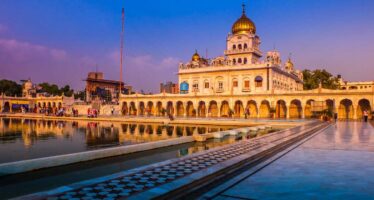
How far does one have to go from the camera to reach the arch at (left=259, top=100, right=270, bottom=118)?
4528 cm

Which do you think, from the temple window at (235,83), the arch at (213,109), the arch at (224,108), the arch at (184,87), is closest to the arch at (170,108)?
the arch at (184,87)

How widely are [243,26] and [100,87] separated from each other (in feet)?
194

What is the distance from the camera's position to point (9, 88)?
301 ft

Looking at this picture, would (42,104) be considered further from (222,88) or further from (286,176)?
(286,176)

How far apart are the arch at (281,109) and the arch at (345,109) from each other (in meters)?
7.37

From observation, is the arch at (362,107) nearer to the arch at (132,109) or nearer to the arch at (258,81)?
the arch at (258,81)

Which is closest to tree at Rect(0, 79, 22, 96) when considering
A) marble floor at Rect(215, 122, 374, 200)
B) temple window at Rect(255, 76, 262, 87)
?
temple window at Rect(255, 76, 262, 87)

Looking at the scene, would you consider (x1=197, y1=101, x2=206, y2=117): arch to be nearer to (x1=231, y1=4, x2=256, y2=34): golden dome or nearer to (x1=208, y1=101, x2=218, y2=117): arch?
(x1=208, y1=101, x2=218, y2=117): arch

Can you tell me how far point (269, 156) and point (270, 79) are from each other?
1608 inches

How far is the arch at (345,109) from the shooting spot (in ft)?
133

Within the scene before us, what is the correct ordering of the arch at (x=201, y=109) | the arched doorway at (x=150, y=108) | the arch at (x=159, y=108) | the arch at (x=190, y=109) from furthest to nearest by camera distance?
the arched doorway at (x=150, y=108)
the arch at (x=159, y=108)
the arch at (x=190, y=109)
the arch at (x=201, y=109)

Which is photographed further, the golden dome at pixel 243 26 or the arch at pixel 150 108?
the golden dome at pixel 243 26

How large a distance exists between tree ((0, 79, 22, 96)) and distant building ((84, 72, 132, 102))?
21.6 metres

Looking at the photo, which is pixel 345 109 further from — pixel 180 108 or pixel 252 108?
pixel 180 108
